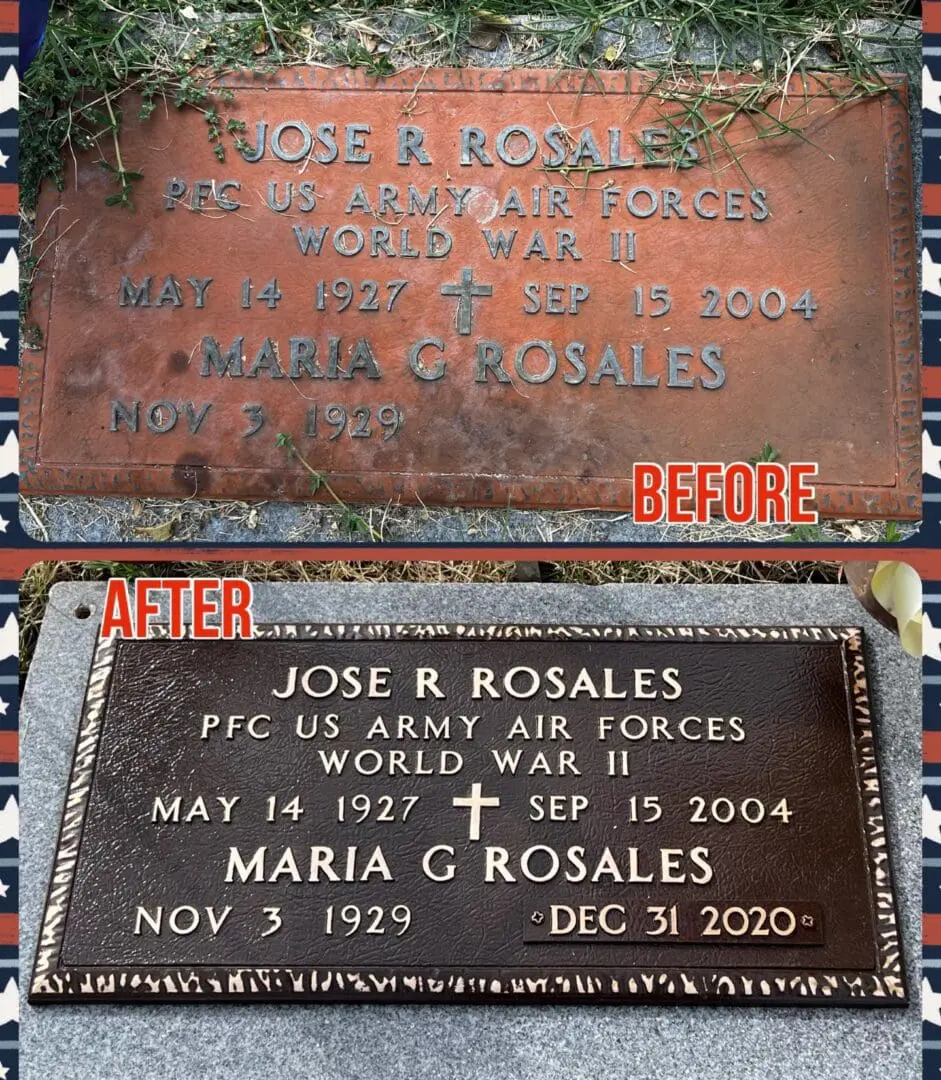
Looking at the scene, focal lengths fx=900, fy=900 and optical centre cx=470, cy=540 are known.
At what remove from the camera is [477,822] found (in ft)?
6.95

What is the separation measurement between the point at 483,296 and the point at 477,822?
140cm

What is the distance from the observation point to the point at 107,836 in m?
2.14

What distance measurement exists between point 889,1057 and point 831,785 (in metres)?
0.58

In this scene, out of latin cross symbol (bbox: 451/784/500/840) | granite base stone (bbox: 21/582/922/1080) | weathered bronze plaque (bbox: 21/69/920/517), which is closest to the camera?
granite base stone (bbox: 21/582/922/1080)

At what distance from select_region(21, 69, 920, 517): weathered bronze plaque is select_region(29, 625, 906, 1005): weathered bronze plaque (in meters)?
0.51

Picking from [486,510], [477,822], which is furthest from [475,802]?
[486,510]

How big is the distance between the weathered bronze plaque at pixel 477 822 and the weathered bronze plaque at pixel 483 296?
507 millimetres

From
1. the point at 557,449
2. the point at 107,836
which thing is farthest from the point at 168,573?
the point at 557,449

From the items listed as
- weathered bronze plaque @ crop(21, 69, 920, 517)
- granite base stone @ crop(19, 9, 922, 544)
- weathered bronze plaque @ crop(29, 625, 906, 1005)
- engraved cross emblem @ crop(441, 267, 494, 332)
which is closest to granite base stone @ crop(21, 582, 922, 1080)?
weathered bronze plaque @ crop(29, 625, 906, 1005)

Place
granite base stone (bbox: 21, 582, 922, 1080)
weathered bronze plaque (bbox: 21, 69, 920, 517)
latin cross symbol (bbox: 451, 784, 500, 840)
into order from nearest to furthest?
1. granite base stone (bbox: 21, 582, 922, 1080)
2. latin cross symbol (bbox: 451, 784, 500, 840)
3. weathered bronze plaque (bbox: 21, 69, 920, 517)

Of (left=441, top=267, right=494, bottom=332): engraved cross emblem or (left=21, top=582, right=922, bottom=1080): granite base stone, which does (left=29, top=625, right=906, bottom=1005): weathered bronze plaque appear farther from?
(left=441, top=267, right=494, bottom=332): engraved cross emblem

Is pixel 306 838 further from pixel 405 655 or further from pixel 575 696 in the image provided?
pixel 575 696

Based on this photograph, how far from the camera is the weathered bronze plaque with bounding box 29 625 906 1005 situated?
2006 millimetres

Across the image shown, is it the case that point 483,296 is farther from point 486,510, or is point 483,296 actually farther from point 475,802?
point 475,802
